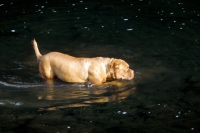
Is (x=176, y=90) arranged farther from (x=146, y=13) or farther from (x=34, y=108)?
(x=146, y=13)

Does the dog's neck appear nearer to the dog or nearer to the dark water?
the dog

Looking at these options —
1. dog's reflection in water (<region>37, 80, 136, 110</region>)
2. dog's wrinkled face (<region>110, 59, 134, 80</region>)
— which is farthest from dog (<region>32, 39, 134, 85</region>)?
dog's reflection in water (<region>37, 80, 136, 110</region>)

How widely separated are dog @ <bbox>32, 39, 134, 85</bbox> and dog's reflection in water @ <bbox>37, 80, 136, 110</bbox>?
18 centimetres

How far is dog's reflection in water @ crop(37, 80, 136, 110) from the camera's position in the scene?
8.09 metres

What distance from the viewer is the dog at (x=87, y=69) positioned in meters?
9.07

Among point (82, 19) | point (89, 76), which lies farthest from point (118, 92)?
point (82, 19)

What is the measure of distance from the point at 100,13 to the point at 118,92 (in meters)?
8.89

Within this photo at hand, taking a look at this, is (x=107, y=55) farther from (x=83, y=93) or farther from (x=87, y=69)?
(x=83, y=93)

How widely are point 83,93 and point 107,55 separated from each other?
126 inches

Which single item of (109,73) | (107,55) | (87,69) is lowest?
(107,55)

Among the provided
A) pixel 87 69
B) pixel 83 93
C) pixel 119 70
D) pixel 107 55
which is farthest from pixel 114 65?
pixel 107 55

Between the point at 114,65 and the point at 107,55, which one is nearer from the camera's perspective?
the point at 114,65

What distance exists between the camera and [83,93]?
338 inches

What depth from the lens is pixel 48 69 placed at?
940 cm
